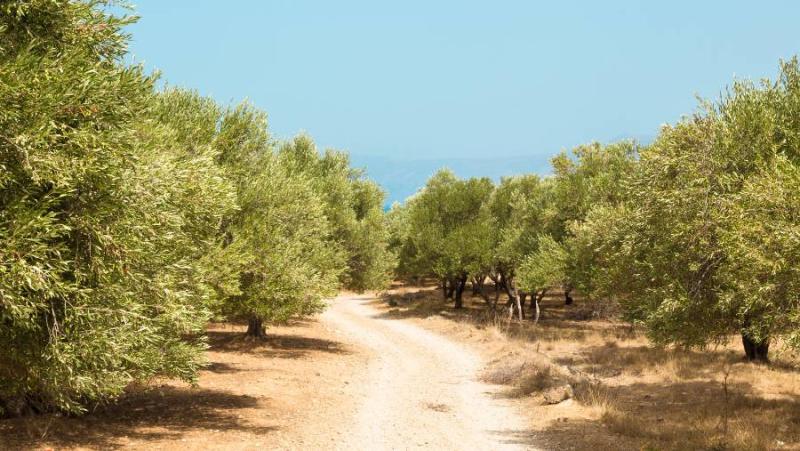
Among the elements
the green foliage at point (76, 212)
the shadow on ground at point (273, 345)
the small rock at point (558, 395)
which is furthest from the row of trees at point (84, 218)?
the shadow on ground at point (273, 345)

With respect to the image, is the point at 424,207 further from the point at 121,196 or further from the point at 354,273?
the point at 121,196

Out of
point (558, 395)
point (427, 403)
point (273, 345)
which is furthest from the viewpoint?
point (273, 345)

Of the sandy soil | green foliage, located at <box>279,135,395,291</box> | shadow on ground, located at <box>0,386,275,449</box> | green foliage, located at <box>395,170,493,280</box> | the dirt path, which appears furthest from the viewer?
green foliage, located at <box>395,170,493,280</box>

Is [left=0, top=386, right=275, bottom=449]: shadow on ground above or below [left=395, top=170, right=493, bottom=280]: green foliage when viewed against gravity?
below

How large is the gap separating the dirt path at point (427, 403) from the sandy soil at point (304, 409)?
5cm

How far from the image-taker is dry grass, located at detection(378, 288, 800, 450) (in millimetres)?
18984

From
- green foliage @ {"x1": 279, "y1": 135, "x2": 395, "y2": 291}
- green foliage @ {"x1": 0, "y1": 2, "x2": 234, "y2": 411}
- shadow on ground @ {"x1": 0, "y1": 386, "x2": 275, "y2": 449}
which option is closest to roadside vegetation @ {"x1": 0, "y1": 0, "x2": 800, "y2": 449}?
green foliage @ {"x1": 0, "y1": 2, "x2": 234, "y2": 411}

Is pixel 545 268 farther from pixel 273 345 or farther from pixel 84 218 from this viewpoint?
pixel 84 218

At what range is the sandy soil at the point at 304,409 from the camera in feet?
58.3

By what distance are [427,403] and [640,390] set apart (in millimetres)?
11122

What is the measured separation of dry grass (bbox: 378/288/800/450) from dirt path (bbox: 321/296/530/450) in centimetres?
136

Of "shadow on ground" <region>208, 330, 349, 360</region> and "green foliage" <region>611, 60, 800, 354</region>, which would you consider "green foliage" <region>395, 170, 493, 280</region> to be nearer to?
"shadow on ground" <region>208, 330, 349, 360</region>

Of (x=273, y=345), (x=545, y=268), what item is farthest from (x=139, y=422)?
(x=545, y=268)

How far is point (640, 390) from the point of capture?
28.4 meters
